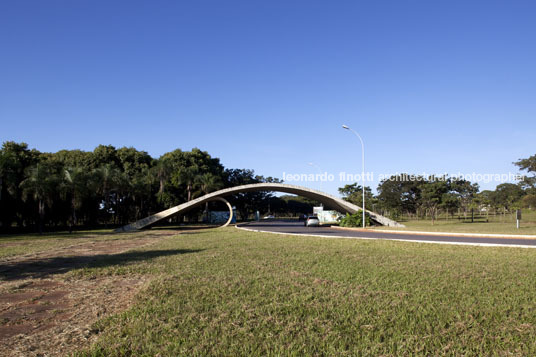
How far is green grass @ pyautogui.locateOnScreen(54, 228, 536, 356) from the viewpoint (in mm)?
4070

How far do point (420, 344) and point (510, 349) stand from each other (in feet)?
3.12

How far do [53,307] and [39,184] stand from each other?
28.6 m

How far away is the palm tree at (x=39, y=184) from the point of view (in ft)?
97.1

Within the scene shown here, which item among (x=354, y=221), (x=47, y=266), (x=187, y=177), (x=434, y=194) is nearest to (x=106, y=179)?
(x=187, y=177)

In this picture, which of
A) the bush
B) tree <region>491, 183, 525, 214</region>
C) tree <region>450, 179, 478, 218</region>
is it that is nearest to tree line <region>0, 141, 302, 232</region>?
the bush

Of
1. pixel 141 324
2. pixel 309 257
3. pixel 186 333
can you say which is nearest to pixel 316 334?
pixel 186 333

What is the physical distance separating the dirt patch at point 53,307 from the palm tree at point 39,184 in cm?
2282

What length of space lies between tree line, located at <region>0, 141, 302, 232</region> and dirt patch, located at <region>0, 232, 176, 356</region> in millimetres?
24649

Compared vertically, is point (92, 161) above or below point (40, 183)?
above

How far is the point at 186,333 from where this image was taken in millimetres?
4520

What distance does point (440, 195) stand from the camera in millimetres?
44219

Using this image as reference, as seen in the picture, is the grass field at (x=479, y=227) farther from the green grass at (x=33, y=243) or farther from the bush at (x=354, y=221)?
the green grass at (x=33, y=243)

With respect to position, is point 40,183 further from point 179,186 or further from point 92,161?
point 179,186

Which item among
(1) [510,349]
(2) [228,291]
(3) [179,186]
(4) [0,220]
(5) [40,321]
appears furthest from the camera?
Result: (3) [179,186]
